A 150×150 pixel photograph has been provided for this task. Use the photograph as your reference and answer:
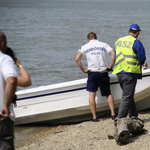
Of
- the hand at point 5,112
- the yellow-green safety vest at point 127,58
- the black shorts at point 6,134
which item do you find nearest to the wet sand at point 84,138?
the yellow-green safety vest at point 127,58

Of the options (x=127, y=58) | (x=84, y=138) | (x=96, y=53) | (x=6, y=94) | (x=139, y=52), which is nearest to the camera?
(x=6, y=94)

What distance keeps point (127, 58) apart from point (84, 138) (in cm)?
153

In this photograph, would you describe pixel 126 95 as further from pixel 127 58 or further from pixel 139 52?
pixel 139 52

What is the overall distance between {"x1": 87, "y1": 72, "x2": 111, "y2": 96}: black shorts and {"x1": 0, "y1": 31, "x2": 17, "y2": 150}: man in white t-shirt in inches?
115

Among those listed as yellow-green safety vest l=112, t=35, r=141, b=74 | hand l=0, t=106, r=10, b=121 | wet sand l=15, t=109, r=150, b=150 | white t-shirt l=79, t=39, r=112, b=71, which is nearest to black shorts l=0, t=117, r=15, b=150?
hand l=0, t=106, r=10, b=121

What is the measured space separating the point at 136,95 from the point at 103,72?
3.32ft

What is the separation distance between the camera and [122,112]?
15.9 feet

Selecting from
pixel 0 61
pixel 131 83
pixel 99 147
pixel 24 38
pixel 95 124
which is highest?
pixel 0 61

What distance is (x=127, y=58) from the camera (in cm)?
488

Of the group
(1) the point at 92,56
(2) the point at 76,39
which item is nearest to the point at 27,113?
(1) the point at 92,56

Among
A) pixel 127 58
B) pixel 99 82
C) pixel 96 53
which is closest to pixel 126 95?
pixel 127 58

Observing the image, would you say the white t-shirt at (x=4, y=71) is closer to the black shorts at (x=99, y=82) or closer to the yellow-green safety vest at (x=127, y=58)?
the yellow-green safety vest at (x=127, y=58)

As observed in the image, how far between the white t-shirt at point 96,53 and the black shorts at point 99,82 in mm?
116

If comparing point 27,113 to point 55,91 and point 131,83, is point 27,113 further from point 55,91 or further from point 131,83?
point 131,83
